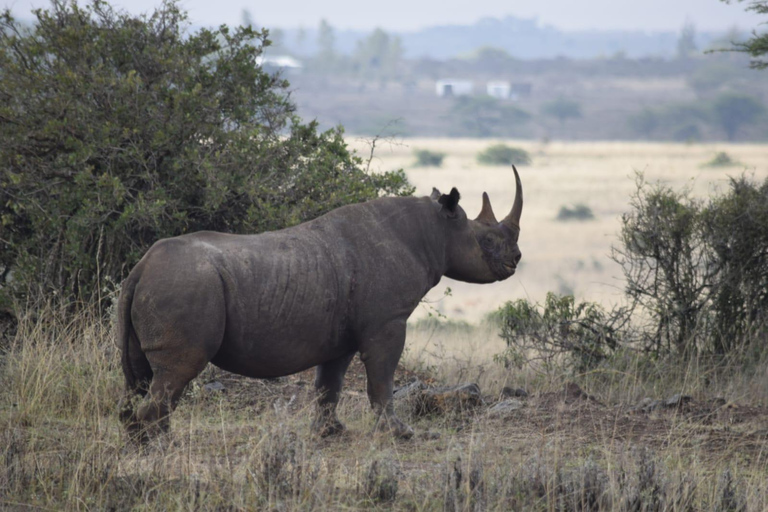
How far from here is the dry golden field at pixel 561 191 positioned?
40312 mm

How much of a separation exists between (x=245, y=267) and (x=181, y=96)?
3699mm

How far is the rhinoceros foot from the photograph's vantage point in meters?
7.61

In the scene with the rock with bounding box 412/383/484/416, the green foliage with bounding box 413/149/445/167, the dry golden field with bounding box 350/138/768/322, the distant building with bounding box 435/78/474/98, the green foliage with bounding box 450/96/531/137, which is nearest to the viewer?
the rock with bounding box 412/383/484/416

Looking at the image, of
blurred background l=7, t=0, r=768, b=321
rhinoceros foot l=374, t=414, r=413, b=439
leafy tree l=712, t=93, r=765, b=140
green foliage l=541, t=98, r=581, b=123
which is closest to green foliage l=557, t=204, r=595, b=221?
blurred background l=7, t=0, r=768, b=321

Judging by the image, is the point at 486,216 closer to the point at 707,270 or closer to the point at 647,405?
the point at 647,405

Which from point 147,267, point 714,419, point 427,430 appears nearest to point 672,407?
point 714,419

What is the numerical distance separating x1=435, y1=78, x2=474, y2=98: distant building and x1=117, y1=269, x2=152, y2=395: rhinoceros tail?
12788cm

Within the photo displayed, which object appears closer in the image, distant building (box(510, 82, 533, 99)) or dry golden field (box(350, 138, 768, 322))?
dry golden field (box(350, 138, 768, 322))

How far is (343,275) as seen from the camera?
731 centimetres

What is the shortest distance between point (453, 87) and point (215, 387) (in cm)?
13820

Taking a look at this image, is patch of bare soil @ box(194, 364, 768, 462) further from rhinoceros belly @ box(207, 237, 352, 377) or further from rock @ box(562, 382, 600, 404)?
rhinoceros belly @ box(207, 237, 352, 377)

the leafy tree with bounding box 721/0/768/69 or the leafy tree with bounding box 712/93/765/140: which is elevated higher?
the leafy tree with bounding box 712/93/765/140

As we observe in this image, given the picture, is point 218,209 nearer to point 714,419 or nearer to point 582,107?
point 714,419

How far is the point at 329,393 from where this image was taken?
313 inches
